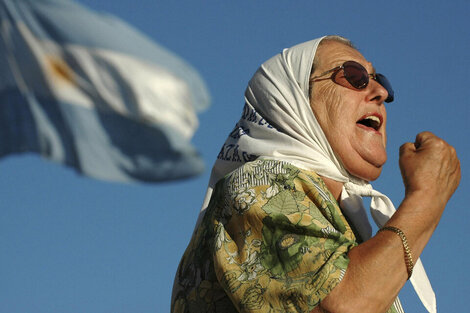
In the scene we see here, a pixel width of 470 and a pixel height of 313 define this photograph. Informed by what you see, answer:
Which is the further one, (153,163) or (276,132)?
(276,132)

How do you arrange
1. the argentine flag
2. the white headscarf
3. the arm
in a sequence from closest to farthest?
the argentine flag < the arm < the white headscarf

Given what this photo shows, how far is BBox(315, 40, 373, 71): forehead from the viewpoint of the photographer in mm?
4762

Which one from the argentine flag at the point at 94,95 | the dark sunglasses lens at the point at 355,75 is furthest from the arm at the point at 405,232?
the argentine flag at the point at 94,95

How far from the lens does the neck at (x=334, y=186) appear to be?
14.3ft

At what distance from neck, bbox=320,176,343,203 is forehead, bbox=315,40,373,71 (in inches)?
28.6

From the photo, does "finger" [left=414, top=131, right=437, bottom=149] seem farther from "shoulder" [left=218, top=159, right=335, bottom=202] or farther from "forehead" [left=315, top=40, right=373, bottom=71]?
"forehead" [left=315, top=40, right=373, bottom=71]

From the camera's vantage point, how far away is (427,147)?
4129 millimetres

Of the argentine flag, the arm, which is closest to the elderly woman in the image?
the arm

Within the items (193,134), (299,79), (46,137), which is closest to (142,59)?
(193,134)

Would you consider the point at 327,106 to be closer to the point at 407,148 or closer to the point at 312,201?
the point at 407,148

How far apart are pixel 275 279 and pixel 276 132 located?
1065 millimetres

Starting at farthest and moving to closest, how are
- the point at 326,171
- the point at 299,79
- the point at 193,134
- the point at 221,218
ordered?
1. the point at 299,79
2. the point at 326,171
3. the point at 221,218
4. the point at 193,134

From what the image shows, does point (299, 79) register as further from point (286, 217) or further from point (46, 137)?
point (46, 137)

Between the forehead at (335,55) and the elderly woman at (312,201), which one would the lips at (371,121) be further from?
the forehead at (335,55)
